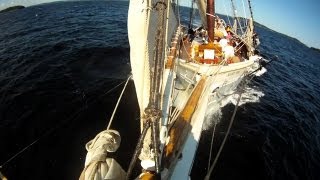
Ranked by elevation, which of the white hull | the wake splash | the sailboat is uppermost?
the sailboat

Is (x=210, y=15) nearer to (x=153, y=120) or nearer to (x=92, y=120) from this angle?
(x=92, y=120)

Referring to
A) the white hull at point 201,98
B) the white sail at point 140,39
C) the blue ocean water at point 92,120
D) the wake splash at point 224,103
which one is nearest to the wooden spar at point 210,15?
the white hull at point 201,98

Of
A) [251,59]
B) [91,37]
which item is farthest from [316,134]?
[91,37]

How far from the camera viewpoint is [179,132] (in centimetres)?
655

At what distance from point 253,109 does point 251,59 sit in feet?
18.3

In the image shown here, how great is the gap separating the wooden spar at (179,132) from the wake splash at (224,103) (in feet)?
21.7

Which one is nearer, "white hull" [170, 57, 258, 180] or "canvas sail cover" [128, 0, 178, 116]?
"canvas sail cover" [128, 0, 178, 116]

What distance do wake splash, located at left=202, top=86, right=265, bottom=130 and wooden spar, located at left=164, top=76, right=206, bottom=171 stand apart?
21.7 feet

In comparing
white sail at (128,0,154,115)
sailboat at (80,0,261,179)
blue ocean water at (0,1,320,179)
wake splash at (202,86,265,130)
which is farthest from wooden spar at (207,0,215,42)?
white sail at (128,0,154,115)

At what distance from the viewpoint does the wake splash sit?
1554 cm

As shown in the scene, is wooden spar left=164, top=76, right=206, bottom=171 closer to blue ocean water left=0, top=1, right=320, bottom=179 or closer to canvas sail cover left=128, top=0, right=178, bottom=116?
canvas sail cover left=128, top=0, right=178, bottom=116

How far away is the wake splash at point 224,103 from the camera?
15.5 meters

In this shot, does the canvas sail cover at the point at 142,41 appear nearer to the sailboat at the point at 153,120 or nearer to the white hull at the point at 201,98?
the sailboat at the point at 153,120

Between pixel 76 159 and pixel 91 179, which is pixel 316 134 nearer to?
pixel 76 159
